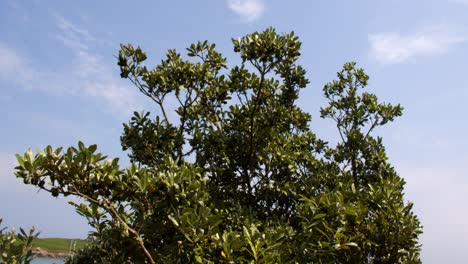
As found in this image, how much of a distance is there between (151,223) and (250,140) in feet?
14.3

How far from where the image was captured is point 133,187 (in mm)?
6066

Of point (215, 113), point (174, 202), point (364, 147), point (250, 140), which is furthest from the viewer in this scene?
point (364, 147)

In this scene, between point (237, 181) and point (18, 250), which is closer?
point (18, 250)

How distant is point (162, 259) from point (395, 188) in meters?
5.15

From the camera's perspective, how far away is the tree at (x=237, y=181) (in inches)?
232

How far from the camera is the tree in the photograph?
19.4ft

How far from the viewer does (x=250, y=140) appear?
406 inches

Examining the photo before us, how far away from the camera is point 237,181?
10.6 meters

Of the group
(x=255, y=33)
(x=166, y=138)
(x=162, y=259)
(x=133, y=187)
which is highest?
(x=255, y=33)

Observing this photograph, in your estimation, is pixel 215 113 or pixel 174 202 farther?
pixel 215 113

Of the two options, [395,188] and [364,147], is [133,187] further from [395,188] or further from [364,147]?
[364,147]

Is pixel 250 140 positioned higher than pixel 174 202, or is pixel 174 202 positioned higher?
pixel 250 140

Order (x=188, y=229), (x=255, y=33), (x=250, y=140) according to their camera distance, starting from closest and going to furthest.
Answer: (x=188, y=229) → (x=255, y=33) → (x=250, y=140)

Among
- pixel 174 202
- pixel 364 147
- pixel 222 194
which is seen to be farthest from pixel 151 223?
pixel 364 147
